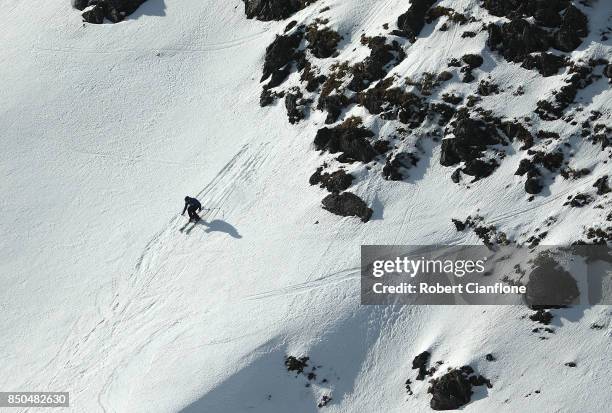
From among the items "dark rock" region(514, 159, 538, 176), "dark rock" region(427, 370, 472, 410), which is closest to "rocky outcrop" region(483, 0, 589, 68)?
"dark rock" region(514, 159, 538, 176)

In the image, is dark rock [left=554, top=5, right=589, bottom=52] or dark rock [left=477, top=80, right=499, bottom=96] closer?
dark rock [left=554, top=5, right=589, bottom=52]

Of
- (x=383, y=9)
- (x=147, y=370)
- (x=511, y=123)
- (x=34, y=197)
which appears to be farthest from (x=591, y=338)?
(x=34, y=197)

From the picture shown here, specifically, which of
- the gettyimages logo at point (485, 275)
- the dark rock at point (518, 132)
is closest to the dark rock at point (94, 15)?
the gettyimages logo at point (485, 275)

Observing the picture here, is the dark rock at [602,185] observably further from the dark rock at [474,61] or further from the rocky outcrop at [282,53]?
the rocky outcrop at [282,53]

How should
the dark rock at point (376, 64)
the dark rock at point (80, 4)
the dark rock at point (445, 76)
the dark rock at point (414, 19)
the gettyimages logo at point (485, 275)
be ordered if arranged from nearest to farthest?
1. the gettyimages logo at point (485, 275)
2. the dark rock at point (445, 76)
3. the dark rock at point (376, 64)
4. the dark rock at point (414, 19)
5. the dark rock at point (80, 4)

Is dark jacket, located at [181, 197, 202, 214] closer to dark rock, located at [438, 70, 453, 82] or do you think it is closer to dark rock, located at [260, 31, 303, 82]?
dark rock, located at [260, 31, 303, 82]

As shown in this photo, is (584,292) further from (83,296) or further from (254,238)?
(83,296)

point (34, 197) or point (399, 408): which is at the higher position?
point (34, 197)
